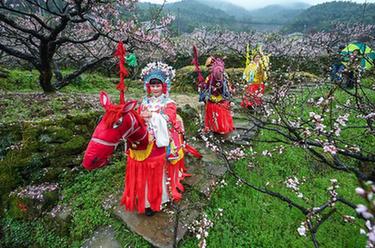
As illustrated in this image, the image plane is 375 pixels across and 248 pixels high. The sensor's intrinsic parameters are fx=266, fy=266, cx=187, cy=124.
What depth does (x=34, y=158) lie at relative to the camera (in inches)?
192

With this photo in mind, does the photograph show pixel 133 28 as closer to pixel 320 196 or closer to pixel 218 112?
pixel 218 112

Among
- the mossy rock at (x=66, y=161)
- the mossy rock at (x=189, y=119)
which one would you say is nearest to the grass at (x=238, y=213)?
the mossy rock at (x=66, y=161)

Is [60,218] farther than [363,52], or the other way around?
[60,218]

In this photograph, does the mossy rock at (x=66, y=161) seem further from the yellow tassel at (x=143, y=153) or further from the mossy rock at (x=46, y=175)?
the yellow tassel at (x=143, y=153)

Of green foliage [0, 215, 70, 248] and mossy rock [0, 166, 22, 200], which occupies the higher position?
mossy rock [0, 166, 22, 200]

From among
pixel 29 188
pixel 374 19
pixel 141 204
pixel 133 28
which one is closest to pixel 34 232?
pixel 29 188

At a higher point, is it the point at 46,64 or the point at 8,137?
the point at 46,64

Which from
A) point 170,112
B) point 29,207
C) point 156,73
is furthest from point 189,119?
point 29,207

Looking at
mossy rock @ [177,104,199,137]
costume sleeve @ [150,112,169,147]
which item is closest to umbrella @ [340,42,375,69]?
costume sleeve @ [150,112,169,147]

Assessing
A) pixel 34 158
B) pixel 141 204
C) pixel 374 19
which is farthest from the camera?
pixel 374 19

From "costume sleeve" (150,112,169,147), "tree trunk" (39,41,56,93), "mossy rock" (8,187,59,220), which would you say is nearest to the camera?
"costume sleeve" (150,112,169,147)

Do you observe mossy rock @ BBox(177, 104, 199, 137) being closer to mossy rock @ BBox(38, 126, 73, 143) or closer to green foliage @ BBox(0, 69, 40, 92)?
mossy rock @ BBox(38, 126, 73, 143)

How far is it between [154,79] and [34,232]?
3307mm

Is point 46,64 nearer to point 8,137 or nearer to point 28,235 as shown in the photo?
point 8,137
